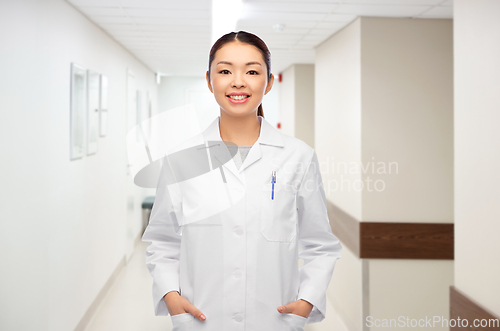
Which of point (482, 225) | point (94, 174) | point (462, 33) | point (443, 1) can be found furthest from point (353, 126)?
point (94, 174)

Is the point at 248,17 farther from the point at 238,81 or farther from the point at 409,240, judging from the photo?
the point at 238,81

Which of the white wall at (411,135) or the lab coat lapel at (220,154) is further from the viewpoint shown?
the white wall at (411,135)

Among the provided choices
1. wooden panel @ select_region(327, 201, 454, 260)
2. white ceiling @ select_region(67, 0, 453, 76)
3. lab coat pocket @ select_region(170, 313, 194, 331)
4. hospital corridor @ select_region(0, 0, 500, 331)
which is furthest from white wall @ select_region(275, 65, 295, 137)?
lab coat pocket @ select_region(170, 313, 194, 331)

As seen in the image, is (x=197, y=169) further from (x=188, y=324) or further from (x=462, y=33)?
(x=462, y=33)

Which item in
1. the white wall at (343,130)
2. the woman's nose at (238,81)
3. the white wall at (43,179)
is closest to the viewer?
the woman's nose at (238,81)

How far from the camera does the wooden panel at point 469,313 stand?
1638mm

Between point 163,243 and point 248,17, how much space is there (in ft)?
7.84

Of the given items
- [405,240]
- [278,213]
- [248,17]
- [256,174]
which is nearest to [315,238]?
[278,213]

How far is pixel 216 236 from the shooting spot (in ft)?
3.99

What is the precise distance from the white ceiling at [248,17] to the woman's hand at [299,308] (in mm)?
2160

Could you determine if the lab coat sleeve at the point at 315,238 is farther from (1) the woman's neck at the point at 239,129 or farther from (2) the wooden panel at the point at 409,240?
(2) the wooden panel at the point at 409,240

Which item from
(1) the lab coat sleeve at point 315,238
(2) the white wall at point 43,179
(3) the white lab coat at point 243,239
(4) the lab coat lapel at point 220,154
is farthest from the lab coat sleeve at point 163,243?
(2) the white wall at point 43,179

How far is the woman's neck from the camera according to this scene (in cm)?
131

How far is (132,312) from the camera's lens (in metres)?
3.61
